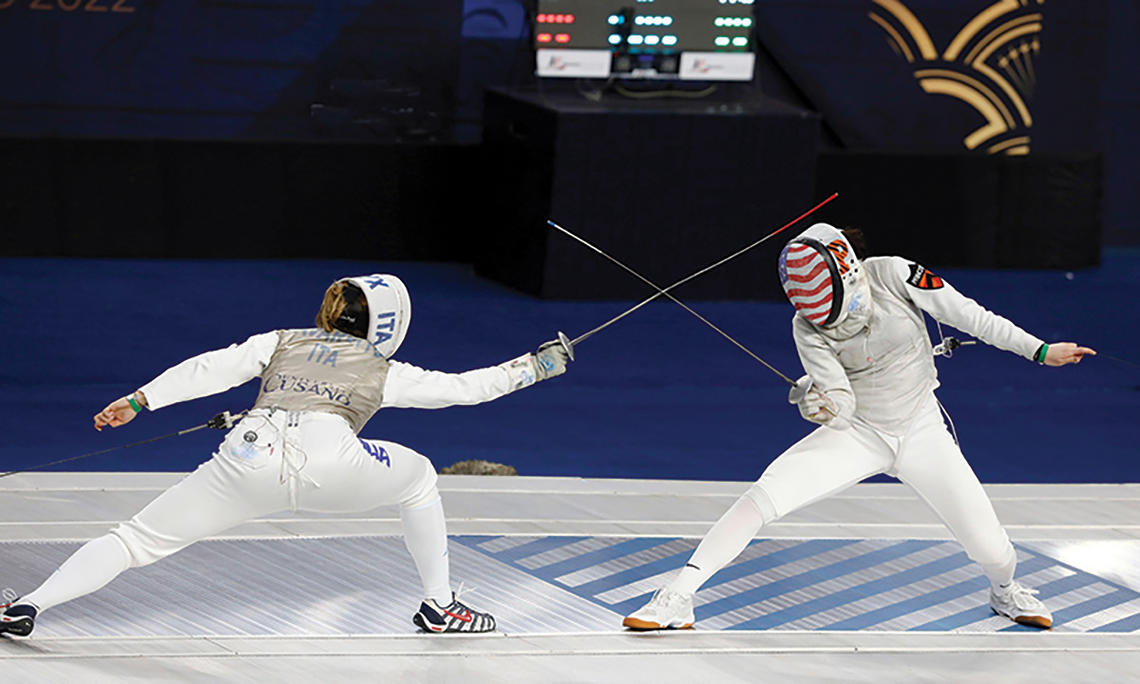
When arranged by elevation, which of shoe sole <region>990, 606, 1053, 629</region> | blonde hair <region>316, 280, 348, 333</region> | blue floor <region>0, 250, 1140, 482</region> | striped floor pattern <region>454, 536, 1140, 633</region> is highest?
blonde hair <region>316, 280, 348, 333</region>

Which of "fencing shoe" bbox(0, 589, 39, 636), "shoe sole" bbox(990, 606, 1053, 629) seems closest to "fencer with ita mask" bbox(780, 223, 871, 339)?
"shoe sole" bbox(990, 606, 1053, 629)

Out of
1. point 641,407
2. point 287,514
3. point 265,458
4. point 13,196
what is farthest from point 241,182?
point 265,458

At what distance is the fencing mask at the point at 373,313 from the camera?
3260 millimetres

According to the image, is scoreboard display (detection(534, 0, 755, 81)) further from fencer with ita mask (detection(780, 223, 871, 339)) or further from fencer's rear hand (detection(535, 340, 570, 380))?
fencer's rear hand (detection(535, 340, 570, 380))

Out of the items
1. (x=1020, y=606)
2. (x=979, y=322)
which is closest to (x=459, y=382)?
(x=979, y=322)

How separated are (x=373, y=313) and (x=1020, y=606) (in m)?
1.64

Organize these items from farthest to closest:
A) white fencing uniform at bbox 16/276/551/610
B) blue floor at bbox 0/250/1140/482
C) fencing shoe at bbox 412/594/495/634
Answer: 1. blue floor at bbox 0/250/1140/482
2. fencing shoe at bbox 412/594/495/634
3. white fencing uniform at bbox 16/276/551/610

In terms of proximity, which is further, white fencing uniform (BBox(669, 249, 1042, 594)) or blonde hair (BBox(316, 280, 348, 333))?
white fencing uniform (BBox(669, 249, 1042, 594))

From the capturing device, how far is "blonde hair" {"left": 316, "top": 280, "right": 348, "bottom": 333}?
326 cm

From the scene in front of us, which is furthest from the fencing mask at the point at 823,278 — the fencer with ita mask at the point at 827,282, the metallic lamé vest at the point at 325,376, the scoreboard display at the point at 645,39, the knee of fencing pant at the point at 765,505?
the scoreboard display at the point at 645,39

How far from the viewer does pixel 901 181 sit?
30.8 ft

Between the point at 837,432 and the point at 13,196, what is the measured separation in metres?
5.95

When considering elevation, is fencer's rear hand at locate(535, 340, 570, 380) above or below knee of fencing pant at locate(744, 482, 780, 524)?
above

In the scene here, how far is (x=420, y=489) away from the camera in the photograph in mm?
3277
